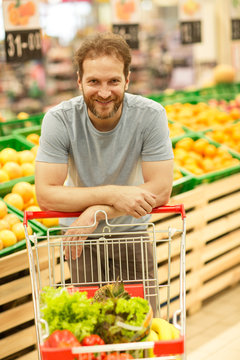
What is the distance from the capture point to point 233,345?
127 inches

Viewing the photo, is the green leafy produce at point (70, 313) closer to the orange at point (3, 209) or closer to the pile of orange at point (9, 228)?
the pile of orange at point (9, 228)

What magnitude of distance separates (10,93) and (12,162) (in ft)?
21.6

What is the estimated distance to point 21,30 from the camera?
12.2 ft

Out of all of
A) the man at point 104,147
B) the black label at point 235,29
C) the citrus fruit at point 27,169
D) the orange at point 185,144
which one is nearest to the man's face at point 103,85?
the man at point 104,147

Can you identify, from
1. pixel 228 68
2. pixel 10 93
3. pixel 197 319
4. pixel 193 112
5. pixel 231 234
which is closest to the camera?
pixel 197 319

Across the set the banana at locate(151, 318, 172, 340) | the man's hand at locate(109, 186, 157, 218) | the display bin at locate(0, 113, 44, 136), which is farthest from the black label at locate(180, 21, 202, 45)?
the banana at locate(151, 318, 172, 340)

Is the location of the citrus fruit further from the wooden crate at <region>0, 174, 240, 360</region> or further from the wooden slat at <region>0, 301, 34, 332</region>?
the wooden slat at <region>0, 301, 34, 332</region>

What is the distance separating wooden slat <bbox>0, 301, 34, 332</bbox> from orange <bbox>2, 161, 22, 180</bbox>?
2.87ft

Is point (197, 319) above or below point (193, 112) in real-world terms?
below

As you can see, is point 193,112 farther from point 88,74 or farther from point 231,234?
point 88,74

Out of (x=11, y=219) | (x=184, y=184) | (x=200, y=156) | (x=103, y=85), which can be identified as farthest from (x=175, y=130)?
(x=103, y=85)

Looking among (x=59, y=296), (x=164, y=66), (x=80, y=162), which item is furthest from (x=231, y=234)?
(x=164, y=66)

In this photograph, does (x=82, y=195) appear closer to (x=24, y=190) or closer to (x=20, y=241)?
(x=20, y=241)

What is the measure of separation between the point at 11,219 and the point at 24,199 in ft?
0.94
